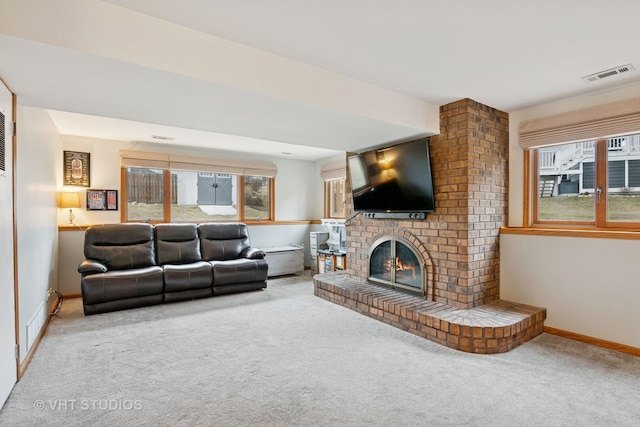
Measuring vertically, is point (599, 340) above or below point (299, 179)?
below

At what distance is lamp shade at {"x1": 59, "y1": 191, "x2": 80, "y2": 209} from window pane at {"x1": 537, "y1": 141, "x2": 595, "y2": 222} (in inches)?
229

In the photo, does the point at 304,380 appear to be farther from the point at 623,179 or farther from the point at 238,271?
the point at 623,179

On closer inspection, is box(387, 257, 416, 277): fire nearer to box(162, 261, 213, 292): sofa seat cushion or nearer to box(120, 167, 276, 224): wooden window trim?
box(162, 261, 213, 292): sofa seat cushion

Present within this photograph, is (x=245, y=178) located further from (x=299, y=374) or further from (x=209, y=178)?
(x=299, y=374)

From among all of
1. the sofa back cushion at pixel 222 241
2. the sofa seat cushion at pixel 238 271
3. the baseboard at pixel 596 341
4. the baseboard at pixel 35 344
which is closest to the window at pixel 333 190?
the sofa back cushion at pixel 222 241

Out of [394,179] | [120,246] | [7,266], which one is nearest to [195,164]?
[120,246]

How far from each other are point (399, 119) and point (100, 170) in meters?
4.52

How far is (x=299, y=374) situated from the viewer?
93.4 inches

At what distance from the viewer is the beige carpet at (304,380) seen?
1889 mm

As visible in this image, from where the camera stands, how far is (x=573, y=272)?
9.92ft

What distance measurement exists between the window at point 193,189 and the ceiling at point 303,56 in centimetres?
255

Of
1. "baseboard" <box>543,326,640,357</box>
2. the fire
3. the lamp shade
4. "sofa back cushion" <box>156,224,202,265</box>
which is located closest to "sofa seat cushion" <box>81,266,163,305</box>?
"sofa back cushion" <box>156,224,202,265</box>

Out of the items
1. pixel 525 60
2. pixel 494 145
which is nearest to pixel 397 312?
pixel 494 145

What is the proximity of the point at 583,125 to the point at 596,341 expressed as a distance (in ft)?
6.35
